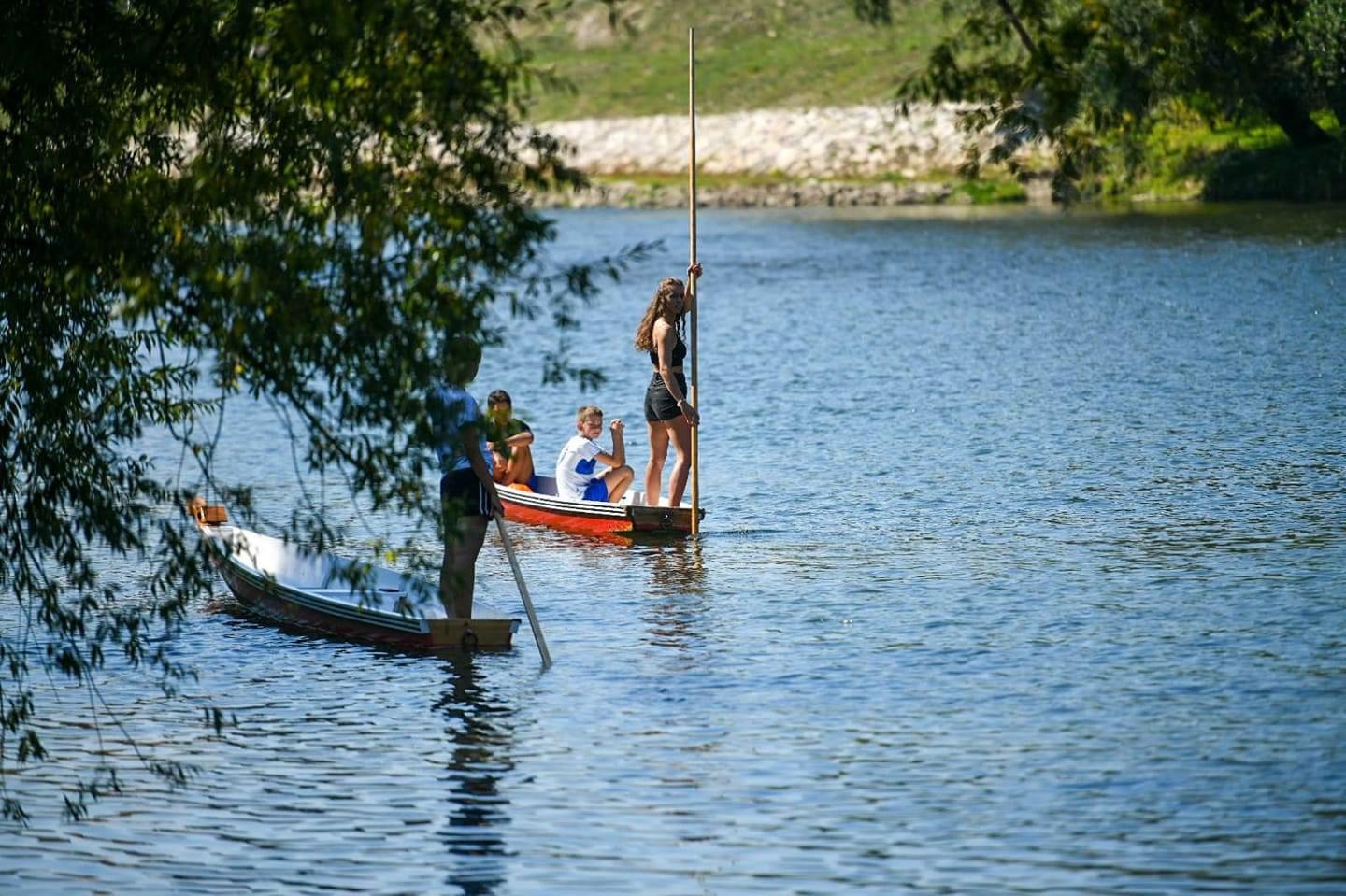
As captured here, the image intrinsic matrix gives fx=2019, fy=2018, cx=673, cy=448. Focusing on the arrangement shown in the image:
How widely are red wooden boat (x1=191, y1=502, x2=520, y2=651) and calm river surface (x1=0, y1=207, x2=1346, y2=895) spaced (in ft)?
0.72

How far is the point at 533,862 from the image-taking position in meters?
10.6

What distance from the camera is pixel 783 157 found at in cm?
8044

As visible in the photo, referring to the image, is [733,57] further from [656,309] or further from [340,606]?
[340,606]

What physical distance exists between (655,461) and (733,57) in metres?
75.4

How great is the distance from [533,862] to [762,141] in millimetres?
72944

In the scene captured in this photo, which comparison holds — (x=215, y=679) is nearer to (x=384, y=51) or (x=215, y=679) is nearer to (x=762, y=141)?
(x=384, y=51)

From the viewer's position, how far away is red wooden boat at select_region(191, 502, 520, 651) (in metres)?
14.7

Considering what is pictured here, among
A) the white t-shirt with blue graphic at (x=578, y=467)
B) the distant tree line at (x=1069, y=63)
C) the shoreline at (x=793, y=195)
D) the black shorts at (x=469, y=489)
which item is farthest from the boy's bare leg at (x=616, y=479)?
the shoreline at (x=793, y=195)

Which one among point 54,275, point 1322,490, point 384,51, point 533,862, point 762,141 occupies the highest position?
point 762,141

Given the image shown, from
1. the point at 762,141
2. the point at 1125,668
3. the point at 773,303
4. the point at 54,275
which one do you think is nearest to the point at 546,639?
the point at 1125,668

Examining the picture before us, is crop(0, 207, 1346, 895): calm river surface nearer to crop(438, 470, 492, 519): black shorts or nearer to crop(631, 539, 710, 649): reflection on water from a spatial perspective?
crop(631, 539, 710, 649): reflection on water

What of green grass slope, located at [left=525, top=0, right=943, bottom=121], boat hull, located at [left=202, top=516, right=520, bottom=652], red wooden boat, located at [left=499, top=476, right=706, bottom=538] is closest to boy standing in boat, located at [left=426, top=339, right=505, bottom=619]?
boat hull, located at [left=202, top=516, right=520, bottom=652]

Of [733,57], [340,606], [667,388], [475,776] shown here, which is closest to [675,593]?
[667,388]

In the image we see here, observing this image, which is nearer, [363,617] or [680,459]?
[363,617]
